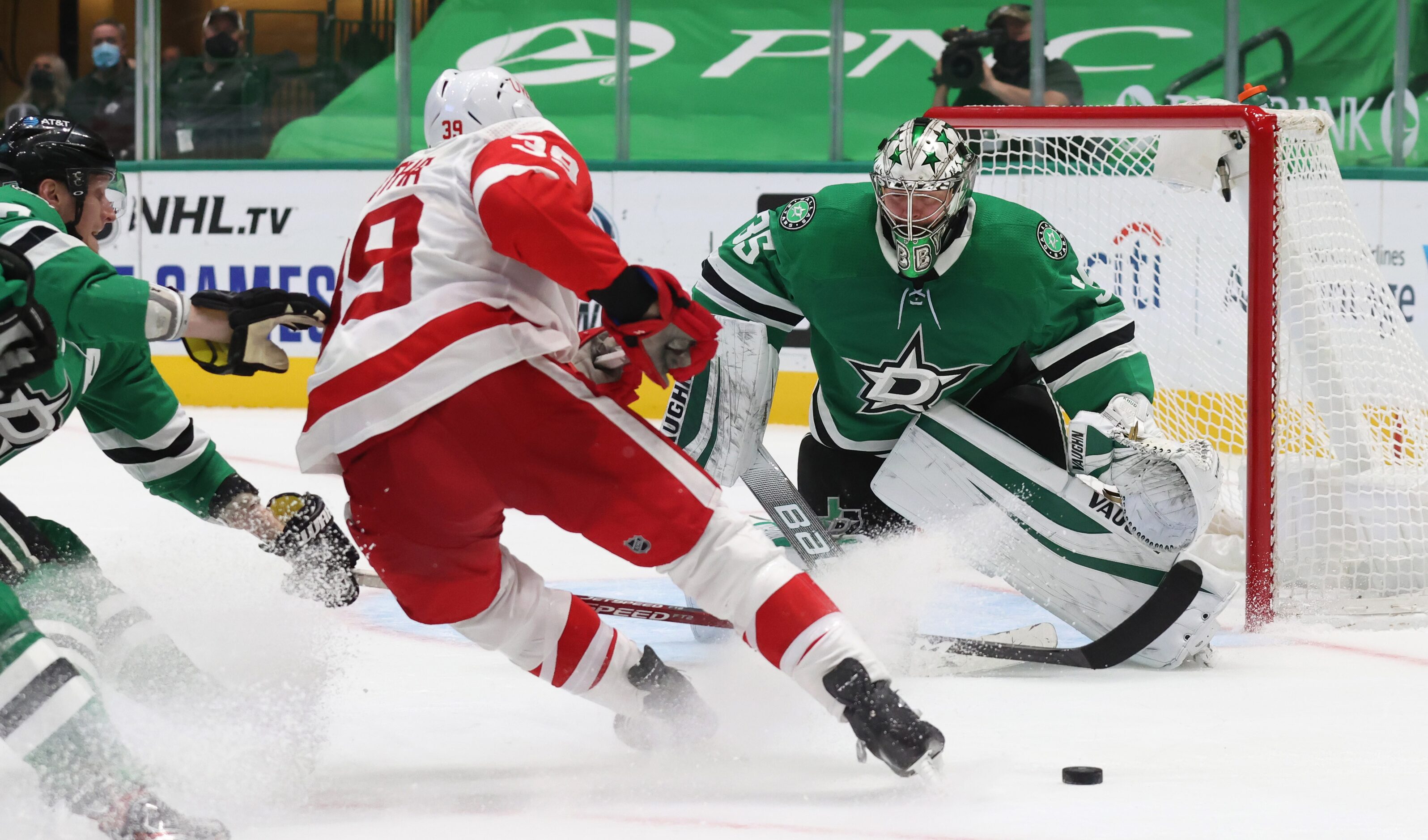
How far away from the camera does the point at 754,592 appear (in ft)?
6.22

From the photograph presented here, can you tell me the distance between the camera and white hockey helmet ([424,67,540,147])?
2152mm

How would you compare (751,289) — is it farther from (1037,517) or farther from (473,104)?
(473,104)

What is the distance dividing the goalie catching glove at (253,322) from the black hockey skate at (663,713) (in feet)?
2.09

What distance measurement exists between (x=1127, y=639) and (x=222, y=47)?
5542 mm

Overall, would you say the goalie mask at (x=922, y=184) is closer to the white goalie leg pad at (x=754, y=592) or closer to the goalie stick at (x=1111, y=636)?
the goalie stick at (x=1111, y=636)

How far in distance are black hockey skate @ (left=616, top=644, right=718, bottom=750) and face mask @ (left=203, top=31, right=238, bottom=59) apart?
5.56 metres

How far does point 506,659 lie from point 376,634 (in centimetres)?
31

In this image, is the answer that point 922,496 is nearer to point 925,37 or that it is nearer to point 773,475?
point 773,475

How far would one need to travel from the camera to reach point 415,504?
6.23ft

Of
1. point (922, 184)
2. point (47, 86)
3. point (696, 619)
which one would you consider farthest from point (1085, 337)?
point (47, 86)

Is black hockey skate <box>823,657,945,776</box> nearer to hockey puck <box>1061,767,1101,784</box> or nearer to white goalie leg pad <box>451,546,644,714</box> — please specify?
hockey puck <box>1061,767,1101,784</box>

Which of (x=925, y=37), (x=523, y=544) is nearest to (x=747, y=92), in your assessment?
(x=925, y=37)

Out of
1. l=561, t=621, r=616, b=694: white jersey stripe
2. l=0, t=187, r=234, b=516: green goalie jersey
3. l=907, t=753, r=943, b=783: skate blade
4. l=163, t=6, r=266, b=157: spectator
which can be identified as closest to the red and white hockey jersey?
l=0, t=187, r=234, b=516: green goalie jersey

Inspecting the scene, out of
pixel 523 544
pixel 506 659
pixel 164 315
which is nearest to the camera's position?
pixel 164 315
